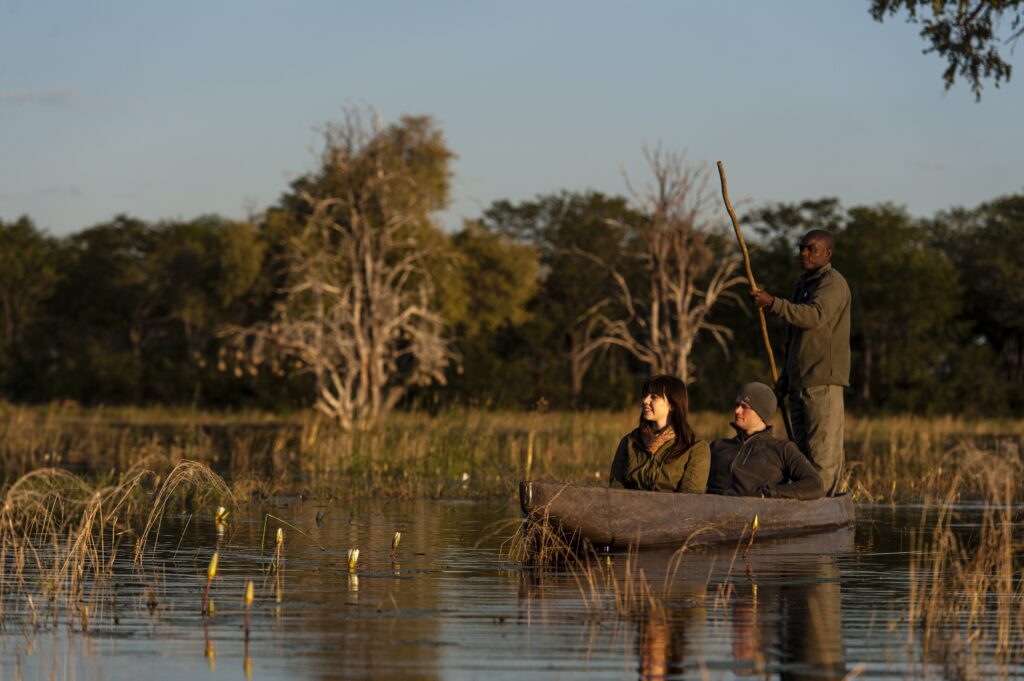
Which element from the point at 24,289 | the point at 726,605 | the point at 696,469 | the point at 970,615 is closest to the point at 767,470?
the point at 696,469

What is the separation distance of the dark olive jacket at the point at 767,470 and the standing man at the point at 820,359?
1.66 feet

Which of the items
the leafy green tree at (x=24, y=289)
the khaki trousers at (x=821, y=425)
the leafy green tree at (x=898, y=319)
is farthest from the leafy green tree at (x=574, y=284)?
the khaki trousers at (x=821, y=425)

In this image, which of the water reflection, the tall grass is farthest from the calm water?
the tall grass

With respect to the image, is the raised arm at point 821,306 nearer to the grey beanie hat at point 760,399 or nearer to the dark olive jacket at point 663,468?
the grey beanie hat at point 760,399

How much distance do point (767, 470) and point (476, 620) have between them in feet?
17.1

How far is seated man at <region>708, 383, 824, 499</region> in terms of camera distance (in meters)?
13.6

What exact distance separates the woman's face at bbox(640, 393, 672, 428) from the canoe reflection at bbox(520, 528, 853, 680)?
97 cm

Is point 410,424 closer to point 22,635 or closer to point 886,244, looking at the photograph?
point 22,635

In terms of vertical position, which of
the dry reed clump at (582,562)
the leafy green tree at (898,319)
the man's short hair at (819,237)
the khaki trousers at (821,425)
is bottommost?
the dry reed clump at (582,562)

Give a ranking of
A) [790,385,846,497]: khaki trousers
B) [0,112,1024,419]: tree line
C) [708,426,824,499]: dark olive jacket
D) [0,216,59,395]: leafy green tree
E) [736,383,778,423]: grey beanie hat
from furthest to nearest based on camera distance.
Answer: [0,216,59,395]: leafy green tree → [0,112,1024,419]: tree line → [790,385,846,497]: khaki trousers → [708,426,824,499]: dark olive jacket → [736,383,778,423]: grey beanie hat

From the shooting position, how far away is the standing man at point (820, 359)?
14.1 m

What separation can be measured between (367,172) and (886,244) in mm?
33505

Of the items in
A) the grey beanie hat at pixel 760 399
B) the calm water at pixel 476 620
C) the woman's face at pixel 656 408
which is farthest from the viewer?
the grey beanie hat at pixel 760 399

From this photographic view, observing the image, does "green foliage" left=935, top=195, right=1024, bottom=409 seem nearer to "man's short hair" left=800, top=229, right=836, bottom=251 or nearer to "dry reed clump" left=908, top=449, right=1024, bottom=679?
"man's short hair" left=800, top=229, right=836, bottom=251
